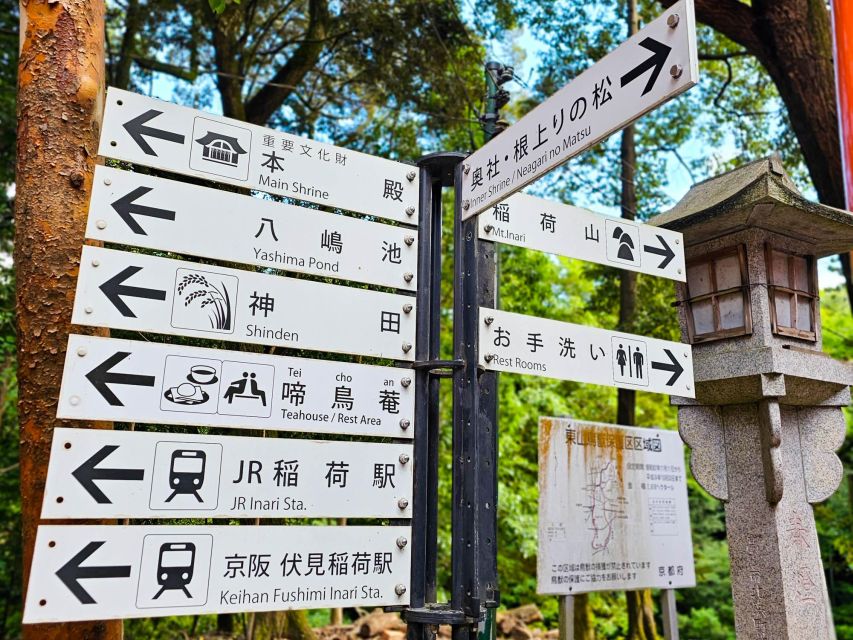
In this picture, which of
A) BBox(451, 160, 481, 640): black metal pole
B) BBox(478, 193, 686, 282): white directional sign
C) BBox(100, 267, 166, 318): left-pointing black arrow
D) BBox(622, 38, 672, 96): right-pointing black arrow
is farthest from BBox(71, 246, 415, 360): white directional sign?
BBox(622, 38, 672, 96): right-pointing black arrow

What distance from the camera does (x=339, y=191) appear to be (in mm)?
2693

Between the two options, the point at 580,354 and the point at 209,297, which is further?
the point at 580,354

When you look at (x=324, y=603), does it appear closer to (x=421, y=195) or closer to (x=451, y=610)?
(x=451, y=610)

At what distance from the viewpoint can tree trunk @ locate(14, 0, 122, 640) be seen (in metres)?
2.42

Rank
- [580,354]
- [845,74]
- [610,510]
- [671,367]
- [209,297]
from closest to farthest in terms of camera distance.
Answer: [209,297] → [580,354] → [671,367] → [610,510] → [845,74]

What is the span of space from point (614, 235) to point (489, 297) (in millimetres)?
809

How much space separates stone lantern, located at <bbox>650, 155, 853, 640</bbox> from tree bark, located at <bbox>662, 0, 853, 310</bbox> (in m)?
2.84

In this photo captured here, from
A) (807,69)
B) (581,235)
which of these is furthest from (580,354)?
(807,69)

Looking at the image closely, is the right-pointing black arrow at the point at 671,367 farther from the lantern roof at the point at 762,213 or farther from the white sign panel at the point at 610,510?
the white sign panel at the point at 610,510

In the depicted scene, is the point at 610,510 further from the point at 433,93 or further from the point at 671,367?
the point at 433,93

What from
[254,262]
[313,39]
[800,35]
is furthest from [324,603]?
[313,39]

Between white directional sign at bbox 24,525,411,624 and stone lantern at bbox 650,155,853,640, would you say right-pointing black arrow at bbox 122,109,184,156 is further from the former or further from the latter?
stone lantern at bbox 650,155,853,640

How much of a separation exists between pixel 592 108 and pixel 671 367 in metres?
1.45

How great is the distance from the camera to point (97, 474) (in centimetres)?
207
